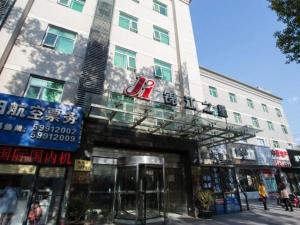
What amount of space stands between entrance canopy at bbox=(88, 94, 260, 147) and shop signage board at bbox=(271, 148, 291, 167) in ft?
47.1

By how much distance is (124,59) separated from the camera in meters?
13.4

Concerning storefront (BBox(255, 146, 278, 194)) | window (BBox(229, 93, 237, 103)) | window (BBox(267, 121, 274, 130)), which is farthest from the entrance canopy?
window (BBox(267, 121, 274, 130))

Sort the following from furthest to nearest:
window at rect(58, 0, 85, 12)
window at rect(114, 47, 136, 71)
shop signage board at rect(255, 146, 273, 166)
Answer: shop signage board at rect(255, 146, 273, 166)
window at rect(114, 47, 136, 71)
window at rect(58, 0, 85, 12)

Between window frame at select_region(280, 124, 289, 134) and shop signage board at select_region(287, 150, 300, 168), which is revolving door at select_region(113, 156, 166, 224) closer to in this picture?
shop signage board at select_region(287, 150, 300, 168)

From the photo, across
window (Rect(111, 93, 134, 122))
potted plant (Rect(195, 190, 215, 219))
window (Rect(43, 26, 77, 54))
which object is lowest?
potted plant (Rect(195, 190, 215, 219))

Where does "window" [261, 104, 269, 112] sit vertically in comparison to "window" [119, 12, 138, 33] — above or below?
below

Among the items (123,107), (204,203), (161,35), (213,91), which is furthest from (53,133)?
(213,91)

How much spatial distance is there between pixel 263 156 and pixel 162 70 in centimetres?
1607

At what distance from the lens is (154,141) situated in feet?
36.8

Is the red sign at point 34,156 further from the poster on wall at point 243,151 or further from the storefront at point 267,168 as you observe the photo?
the storefront at point 267,168

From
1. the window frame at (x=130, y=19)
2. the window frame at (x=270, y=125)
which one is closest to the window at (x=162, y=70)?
the window frame at (x=130, y=19)

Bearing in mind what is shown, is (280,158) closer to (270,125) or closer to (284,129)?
(270,125)

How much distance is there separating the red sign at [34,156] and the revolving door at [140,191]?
2.85 metres

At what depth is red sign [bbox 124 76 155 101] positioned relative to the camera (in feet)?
33.8
